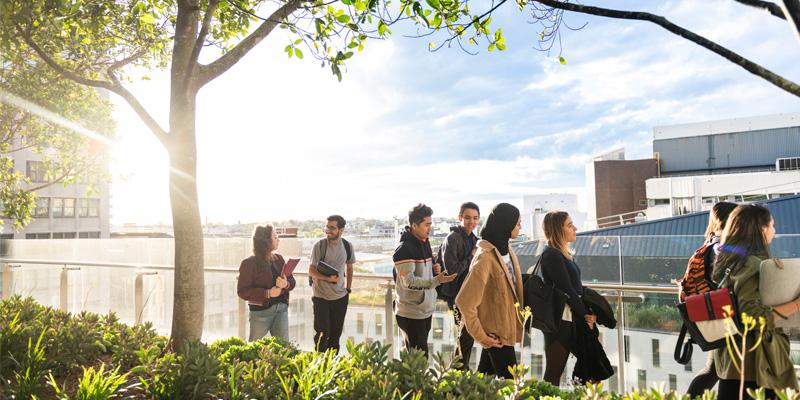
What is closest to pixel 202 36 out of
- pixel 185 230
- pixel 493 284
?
pixel 185 230

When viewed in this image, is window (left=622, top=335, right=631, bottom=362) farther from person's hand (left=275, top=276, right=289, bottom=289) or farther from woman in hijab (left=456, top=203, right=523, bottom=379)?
person's hand (left=275, top=276, right=289, bottom=289)

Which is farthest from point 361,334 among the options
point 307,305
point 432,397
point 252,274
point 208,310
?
point 432,397

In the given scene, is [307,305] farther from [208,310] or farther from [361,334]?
[208,310]

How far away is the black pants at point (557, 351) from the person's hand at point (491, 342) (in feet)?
1.48

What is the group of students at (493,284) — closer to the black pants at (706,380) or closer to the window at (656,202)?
the black pants at (706,380)

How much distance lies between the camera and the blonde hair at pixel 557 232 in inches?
146

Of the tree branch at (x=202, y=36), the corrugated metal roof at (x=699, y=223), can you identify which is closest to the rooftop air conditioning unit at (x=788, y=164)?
the corrugated metal roof at (x=699, y=223)

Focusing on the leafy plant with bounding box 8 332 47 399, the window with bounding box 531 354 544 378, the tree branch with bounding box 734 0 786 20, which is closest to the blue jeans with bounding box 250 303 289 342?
the leafy plant with bounding box 8 332 47 399

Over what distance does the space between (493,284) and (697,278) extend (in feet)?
4.36

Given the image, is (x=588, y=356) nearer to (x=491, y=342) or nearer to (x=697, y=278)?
(x=491, y=342)

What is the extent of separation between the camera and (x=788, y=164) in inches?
1500

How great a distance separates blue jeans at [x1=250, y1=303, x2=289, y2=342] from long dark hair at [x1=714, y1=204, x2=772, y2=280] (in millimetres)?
3849

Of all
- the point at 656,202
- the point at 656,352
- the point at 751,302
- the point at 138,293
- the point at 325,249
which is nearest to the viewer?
the point at 751,302

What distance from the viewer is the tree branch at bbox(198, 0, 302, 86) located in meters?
4.02
